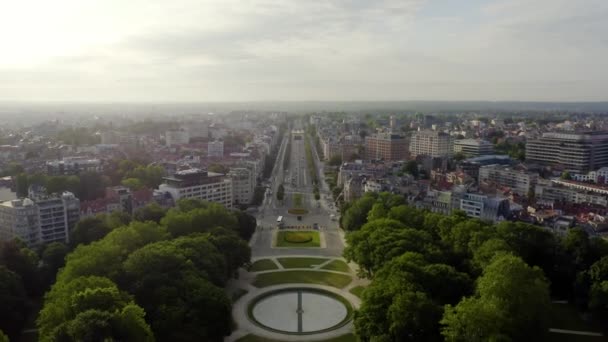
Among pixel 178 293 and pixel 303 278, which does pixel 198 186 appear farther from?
pixel 178 293

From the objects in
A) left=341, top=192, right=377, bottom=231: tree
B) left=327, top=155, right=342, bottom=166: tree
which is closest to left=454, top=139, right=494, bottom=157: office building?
left=327, top=155, right=342, bottom=166: tree

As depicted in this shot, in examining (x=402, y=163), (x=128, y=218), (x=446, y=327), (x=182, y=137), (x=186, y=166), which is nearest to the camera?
(x=446, y=327)

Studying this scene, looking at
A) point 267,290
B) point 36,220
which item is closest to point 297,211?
point 267,290

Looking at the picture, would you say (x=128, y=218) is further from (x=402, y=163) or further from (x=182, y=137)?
(x=182, y=137)

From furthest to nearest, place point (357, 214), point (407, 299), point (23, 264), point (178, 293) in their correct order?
point (357, 214)
point (23, 264)
point (178, 293)
point (407, 299)

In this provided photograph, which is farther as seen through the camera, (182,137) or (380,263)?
(182,137)

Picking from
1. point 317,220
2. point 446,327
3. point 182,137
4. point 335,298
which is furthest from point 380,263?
point 182,137
